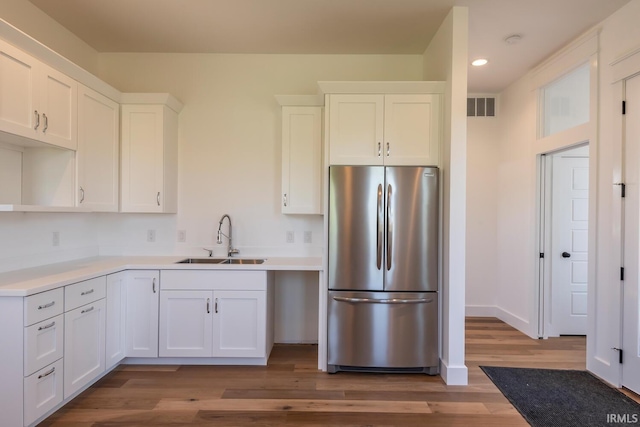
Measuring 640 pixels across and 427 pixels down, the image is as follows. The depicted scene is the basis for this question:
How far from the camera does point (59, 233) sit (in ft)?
9.54

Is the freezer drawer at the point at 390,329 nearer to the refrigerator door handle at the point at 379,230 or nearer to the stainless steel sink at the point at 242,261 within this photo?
the refrigerator door handle at the point at 379,230

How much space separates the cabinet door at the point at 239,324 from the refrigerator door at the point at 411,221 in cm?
115

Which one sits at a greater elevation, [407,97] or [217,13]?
[217,13]


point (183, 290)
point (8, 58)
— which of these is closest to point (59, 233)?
point (183, 290)

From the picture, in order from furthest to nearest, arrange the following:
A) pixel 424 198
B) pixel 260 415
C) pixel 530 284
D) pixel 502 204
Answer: pixel 502 204, pixel 530 284, pixel 424 198, pixel 260 415

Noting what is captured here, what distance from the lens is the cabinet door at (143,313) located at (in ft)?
9.28

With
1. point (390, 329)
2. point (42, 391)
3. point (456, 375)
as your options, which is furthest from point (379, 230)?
point (42, 391)

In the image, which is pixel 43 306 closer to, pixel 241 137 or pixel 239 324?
pixel 239 324

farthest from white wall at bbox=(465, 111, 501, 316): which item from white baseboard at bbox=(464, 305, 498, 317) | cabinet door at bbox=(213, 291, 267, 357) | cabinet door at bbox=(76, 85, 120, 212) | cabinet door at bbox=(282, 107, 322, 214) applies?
cabinet door at bbox=(76, 85, 120, 212)

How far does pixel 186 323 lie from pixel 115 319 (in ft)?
1.79

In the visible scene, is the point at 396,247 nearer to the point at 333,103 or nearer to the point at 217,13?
the point at 333,103

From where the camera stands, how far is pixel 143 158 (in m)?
3.12

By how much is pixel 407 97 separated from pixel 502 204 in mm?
2294

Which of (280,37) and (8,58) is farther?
(280,37)
